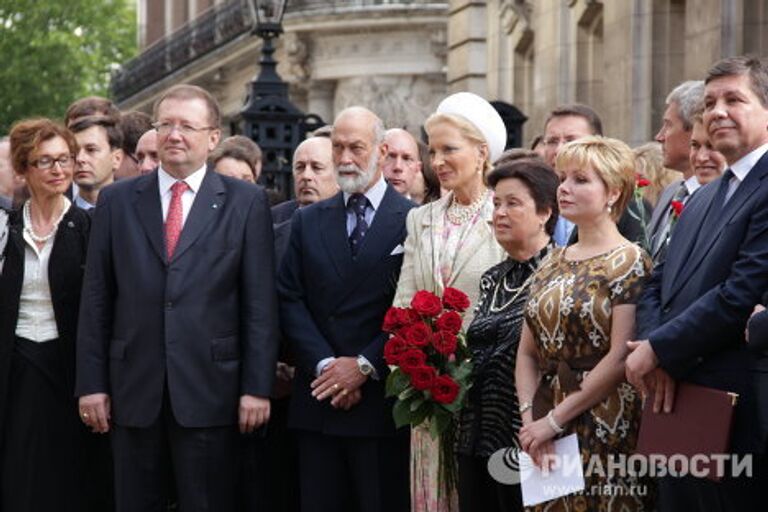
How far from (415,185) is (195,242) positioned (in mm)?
2576

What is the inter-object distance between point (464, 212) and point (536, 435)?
1576 mm

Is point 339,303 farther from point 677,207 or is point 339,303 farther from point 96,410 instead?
point 677,207

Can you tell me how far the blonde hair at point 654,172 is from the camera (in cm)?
1125

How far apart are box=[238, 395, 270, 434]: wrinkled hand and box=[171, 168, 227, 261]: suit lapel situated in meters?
0.81

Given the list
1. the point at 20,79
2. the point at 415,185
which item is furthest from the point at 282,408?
the point at 20,79

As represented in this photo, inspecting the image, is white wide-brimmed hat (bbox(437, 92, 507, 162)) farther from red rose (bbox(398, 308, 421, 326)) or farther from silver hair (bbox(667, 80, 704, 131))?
red rose (bbox(398, 308, 421, 326))

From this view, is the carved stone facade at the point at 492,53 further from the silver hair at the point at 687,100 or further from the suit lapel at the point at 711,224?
the suit lapel at the point at 711,224

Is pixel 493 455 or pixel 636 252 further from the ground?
pixel 636 252

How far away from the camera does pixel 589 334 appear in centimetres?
805

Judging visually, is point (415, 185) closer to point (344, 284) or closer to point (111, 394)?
point (344, 284)

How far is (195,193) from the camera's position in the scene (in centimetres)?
960

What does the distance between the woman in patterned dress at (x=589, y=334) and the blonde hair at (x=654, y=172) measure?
2.90 metres

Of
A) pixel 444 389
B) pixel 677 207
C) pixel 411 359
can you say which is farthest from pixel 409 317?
pixel 677 207

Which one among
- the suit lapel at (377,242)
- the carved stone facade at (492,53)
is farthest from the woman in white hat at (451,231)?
the carved stone facade at (492,53)
